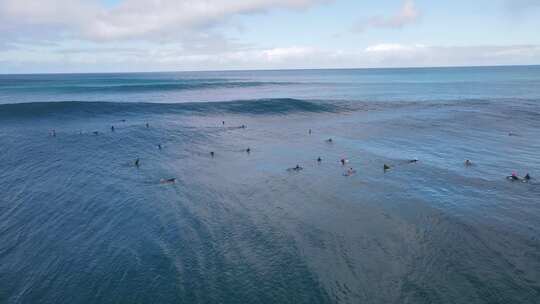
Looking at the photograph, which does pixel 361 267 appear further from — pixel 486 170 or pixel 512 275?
pixel 486 170

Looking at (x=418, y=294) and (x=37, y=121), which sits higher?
(x=37, y=121)

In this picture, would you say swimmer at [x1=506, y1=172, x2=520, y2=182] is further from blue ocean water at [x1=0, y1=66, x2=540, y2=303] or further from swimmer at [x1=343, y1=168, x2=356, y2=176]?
swimmer at [x1=343, y1=168, x2=356, y2=176]

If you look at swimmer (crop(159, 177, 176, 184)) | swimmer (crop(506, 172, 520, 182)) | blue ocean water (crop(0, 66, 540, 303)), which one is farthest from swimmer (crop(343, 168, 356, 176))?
swimmer (crop(159, 177, 176, 184))

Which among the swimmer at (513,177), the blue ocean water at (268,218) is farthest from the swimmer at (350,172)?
the swimmer at (513,177)

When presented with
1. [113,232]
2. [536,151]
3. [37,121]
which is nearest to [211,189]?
[113,232]

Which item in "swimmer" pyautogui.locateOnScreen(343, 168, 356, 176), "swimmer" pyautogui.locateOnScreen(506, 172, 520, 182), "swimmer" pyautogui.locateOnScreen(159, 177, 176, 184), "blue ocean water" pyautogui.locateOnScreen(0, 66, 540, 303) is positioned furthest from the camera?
"swimmer" pyautogui.locateOnScreen(343, 168, 356, 176)

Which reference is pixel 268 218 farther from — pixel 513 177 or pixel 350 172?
pixel 513 177

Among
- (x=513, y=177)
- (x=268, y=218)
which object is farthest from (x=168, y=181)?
→ (x=513, y=177)

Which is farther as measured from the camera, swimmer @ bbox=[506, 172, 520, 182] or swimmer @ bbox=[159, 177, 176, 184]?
swimmer @ bbox=[159, 177, 176, 184]
